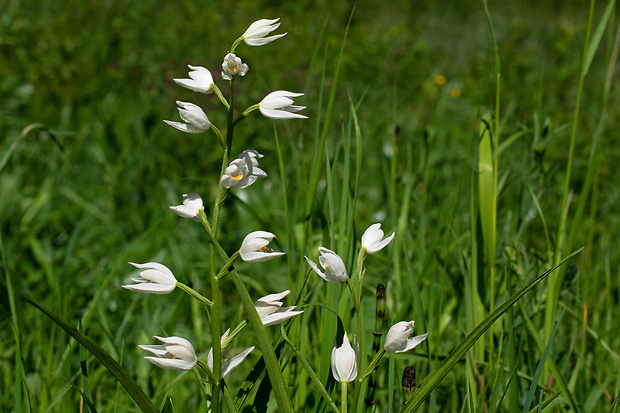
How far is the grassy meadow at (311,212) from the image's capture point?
1.33m

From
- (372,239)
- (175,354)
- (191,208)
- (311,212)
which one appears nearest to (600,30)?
(311,212)

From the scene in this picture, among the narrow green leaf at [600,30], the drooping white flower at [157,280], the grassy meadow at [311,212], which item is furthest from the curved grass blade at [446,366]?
the narrow green leaf at [600,30]

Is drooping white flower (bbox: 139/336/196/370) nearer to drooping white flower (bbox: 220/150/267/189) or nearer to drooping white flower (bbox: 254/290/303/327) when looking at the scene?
drooping white flower (bbox: 254/290/303/327)

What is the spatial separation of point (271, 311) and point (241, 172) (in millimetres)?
237

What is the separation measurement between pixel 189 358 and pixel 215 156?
8.75 ft

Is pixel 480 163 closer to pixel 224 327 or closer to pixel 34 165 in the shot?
pixel 224 327

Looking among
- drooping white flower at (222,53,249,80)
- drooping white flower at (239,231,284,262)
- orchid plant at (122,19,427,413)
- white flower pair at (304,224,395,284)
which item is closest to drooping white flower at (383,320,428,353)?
orchid plant at (122,19,427,413)

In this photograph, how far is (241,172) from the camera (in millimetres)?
895

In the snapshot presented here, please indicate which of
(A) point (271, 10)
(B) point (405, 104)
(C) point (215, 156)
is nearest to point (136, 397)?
(C) point (215, 156)

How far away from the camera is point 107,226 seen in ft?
9.00

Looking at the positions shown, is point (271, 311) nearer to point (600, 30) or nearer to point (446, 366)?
point (446, 366)

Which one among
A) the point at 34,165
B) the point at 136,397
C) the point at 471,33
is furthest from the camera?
the point at 471,33

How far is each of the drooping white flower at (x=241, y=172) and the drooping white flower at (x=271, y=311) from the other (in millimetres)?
193

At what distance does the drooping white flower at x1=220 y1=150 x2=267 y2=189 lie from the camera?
0.86m
